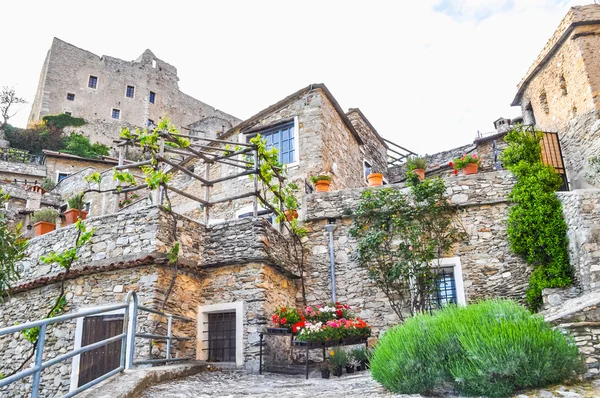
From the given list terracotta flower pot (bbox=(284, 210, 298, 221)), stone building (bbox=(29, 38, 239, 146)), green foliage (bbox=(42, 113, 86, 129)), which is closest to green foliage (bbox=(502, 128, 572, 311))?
terracotta flower pot (bbox=(284, 210, 298, 221))

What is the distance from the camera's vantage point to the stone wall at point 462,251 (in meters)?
9.79

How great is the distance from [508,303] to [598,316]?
872 millimetres

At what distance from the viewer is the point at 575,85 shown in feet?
42.0

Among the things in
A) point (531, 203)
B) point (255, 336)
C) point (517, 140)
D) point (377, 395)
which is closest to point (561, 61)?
point (517, 140)

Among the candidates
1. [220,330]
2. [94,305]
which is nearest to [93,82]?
[94,305]

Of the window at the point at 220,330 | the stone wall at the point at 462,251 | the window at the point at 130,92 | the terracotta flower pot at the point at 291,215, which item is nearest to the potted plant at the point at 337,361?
the window at the point at 220,330

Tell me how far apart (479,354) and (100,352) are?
6.82 m

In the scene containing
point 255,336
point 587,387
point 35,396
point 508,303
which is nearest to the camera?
point 35,396

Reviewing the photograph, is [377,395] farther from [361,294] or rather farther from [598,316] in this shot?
[361,294]

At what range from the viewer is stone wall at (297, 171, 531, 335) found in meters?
9.79

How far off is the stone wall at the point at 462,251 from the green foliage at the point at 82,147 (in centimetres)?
2796

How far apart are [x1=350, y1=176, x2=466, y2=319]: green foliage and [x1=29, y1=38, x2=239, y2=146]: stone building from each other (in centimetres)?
3313

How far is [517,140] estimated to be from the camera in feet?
36.1

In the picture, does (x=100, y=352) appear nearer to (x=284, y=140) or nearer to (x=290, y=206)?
(x=290, y=206)
